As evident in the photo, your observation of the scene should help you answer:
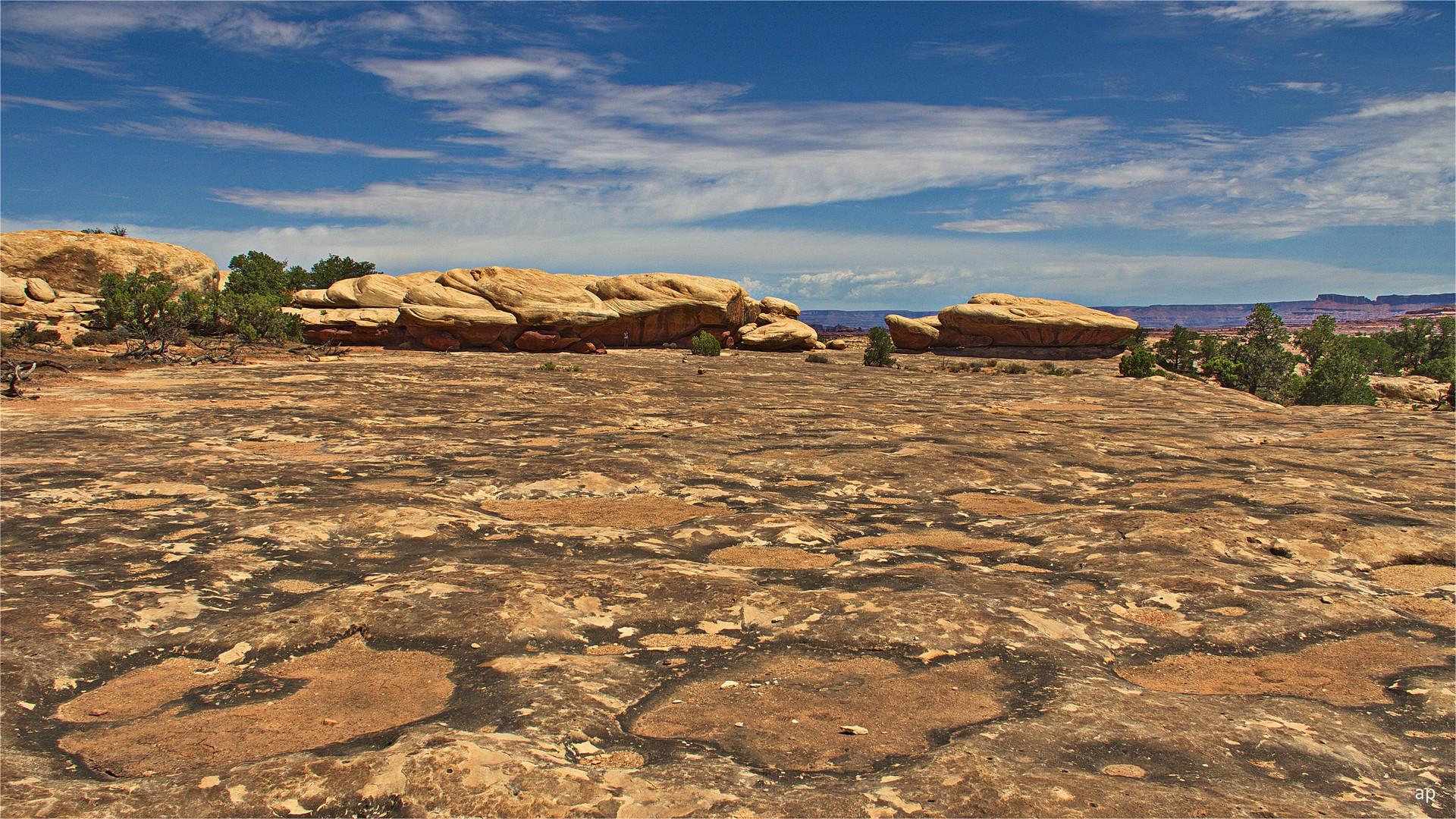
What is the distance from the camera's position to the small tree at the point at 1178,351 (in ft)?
146

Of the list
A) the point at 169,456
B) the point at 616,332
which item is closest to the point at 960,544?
the point at 169,456

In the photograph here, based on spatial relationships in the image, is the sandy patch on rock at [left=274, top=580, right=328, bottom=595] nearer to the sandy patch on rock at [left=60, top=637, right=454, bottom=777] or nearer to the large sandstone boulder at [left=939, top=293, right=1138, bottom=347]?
the sandy patch on rock at [left=60, top=637, right=454, bottom=777]

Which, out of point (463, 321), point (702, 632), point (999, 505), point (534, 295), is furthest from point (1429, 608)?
point (534, 295)

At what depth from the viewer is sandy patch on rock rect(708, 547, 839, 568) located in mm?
6773

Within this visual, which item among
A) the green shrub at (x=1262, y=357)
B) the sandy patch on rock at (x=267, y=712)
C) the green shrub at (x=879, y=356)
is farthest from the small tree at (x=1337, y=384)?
the sandy patch on rock at (x=267, y=712)

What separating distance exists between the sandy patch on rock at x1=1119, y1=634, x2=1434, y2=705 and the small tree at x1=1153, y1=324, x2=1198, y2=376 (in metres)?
44.0

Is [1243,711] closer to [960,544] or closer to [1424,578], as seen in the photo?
[960,544]

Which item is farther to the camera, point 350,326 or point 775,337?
point 775,337

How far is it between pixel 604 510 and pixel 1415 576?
765 centimetres

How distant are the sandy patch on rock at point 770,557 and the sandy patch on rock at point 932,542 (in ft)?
1.58

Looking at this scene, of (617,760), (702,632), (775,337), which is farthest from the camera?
(775,337)

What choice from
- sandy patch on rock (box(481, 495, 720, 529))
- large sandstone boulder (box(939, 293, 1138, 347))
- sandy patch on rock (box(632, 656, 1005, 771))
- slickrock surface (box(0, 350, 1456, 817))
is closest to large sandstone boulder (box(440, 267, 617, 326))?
large sandstone boulder (box(939, 293, 1138, 347))

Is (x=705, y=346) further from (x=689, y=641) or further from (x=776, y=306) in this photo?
(x=689, y=641)

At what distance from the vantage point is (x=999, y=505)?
9281 mm
